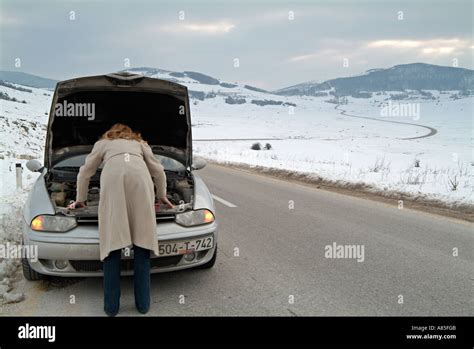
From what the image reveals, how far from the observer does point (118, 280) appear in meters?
3.82

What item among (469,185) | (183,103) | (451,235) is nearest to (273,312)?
(183,103)

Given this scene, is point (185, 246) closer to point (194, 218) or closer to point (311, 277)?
point (194, 218)

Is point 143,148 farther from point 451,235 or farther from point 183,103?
point 451,235

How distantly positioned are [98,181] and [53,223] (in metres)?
1.71

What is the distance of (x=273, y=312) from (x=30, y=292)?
2523mm

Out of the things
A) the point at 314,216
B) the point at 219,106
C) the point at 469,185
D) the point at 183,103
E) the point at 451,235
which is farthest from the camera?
the point at 219,106

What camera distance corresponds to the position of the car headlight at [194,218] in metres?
4.41

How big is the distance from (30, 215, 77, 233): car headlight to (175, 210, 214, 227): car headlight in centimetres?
106

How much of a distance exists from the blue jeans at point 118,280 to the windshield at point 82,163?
236 cm

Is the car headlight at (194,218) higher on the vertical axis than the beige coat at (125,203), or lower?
lower

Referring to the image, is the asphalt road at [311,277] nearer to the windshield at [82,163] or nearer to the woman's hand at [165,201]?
the woman's hand at [165,201]

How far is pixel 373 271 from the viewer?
5.11 meters

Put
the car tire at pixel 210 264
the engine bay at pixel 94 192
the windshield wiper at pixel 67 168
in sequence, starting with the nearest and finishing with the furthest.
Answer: the engine bay at pixel 94 192 < the car tire at pixel 210 264 < the windshield wiper at pixel 67 168

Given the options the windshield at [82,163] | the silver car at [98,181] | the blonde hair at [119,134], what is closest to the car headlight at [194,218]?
the silver car at [98,181]
